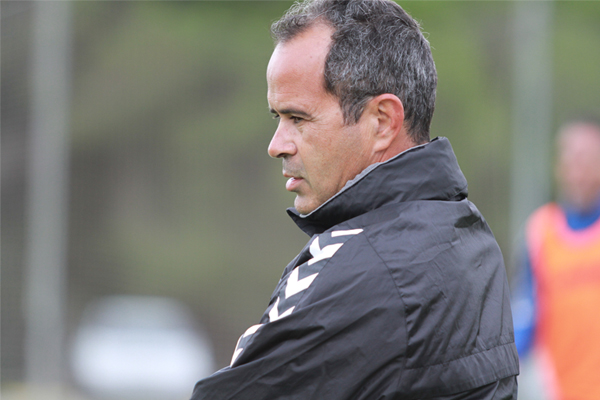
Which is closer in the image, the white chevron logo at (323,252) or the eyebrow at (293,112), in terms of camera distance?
the white chevron logo at (323,252)

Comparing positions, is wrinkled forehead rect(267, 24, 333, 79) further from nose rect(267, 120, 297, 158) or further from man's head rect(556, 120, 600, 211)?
man's head rect(556, 120, 600, 211)

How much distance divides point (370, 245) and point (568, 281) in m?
2.64

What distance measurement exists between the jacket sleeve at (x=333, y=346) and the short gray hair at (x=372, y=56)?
0.44 metres

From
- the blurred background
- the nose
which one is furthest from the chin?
the blurred background

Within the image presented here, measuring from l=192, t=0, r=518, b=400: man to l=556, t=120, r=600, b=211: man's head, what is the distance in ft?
7.86

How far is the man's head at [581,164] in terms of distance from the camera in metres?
3.84

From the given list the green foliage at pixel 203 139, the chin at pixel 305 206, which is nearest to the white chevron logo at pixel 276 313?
the chin at pixel 305 206

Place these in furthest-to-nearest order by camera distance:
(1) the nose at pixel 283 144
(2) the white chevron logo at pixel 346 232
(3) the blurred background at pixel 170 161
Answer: (3) the blurred background at pixel 170 161 < (1) the nose at pixel 283 144 < (2) the white chevron logo at pixel 346 232

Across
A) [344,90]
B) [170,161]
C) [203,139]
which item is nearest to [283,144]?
[344,90]

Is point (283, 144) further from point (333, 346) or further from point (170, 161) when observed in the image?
point (170, 161)

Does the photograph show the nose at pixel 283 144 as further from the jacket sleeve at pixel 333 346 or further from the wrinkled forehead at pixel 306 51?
the jacket sleeve at pixel 333 346

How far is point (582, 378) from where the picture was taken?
351 centimetres

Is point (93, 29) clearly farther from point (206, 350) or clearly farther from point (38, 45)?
point (206, 350)

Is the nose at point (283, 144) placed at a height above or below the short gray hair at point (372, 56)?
below
